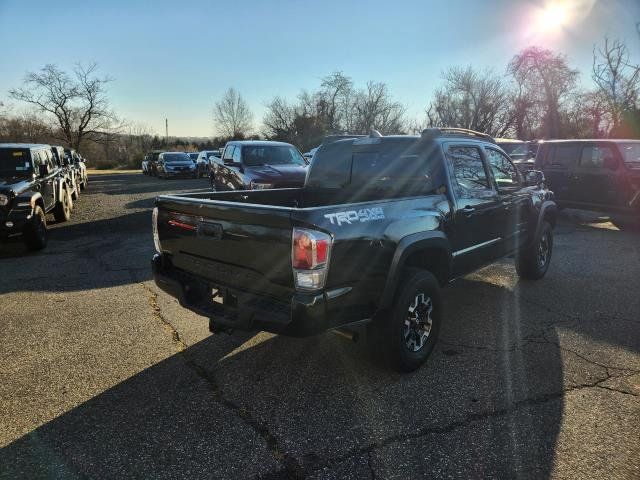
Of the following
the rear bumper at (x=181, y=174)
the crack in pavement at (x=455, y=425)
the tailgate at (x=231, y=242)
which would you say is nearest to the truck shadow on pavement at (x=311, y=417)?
the crack in pavement at (x=455, y=425)

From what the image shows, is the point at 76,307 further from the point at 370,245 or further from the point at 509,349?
the point at 509,349

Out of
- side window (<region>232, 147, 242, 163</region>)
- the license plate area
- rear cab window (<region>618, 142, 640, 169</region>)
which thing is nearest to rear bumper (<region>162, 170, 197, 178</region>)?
side window (<region>232, 147, 242, 163</region>)

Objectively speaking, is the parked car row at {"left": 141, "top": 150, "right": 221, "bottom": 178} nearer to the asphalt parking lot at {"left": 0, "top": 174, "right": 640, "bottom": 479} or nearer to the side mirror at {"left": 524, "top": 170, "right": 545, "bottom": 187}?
the asphalt parking lot at {"left": 0, "top": 174, "right": 640, "bottom": 479}

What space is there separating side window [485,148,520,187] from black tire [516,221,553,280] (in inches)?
37.9

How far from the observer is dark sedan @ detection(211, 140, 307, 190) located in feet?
32.3

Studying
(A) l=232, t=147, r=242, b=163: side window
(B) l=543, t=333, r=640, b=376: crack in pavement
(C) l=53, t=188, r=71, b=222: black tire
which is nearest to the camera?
(B) l=543, t=333, r=640, b=376: crack in pavement

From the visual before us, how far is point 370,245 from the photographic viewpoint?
311 cm

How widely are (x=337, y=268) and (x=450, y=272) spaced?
1.66 m

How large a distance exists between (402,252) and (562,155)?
9.64 meters

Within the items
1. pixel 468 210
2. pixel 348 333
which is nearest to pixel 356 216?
pixel 348 333

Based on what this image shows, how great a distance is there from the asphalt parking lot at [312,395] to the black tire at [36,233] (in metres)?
2.62

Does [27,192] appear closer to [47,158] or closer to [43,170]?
[43,170]

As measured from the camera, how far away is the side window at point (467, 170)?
4288 millimetres

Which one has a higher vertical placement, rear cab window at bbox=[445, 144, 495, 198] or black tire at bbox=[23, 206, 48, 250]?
rear cab window at bbox=[445, 144, 495, 198]
